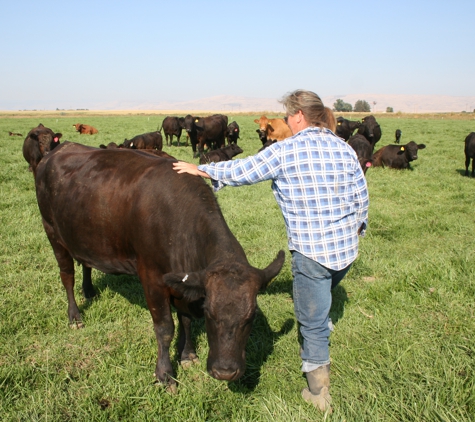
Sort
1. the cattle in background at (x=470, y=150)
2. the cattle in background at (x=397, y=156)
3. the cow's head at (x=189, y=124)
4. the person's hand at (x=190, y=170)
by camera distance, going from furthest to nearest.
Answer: the cow's head at (x=189, y=124) → the cattle in background at (x=397, y=156) → the cattle in background at (x=470, y=150) → the person's hand at (x=190, y=170)

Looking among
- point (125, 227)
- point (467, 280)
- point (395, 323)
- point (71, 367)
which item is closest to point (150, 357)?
point (71, 367)

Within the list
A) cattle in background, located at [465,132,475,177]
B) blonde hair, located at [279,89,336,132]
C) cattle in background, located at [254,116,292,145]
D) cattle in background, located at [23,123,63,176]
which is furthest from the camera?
cattle in background, located at [254,116,292,145]

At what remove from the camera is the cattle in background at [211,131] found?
2147cm

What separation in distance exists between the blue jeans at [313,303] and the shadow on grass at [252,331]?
390 millimetres

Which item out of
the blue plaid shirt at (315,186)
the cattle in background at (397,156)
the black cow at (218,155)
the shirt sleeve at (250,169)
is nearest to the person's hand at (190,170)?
the shirt sleeve at (250,169)

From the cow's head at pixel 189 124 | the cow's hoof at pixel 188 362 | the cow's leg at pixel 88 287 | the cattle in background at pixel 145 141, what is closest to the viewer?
the cow's hoof at pixel 188 362

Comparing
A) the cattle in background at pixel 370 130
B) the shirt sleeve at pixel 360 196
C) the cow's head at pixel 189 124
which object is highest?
the cow's head at pixel 189 124

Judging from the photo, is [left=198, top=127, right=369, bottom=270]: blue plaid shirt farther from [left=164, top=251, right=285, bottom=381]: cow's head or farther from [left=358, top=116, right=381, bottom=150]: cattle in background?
[left=358, top=116, right=381, bottom=150]: cattle in background

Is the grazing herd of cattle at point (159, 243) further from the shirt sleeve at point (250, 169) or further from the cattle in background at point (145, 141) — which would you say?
the cattle in background at point (145, 141)

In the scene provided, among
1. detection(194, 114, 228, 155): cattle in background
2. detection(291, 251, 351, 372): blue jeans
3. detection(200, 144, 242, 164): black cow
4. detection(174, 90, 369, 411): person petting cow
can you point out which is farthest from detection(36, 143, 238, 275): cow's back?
detection(194, 114, 228, 155): cattle in background

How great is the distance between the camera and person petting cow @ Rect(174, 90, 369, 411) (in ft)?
9.78

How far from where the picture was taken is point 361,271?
562 centimetres

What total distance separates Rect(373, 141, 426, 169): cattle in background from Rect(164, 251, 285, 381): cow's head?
556 inches

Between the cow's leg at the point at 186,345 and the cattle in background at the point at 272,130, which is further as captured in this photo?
the cattle in background at the point at 272,130
